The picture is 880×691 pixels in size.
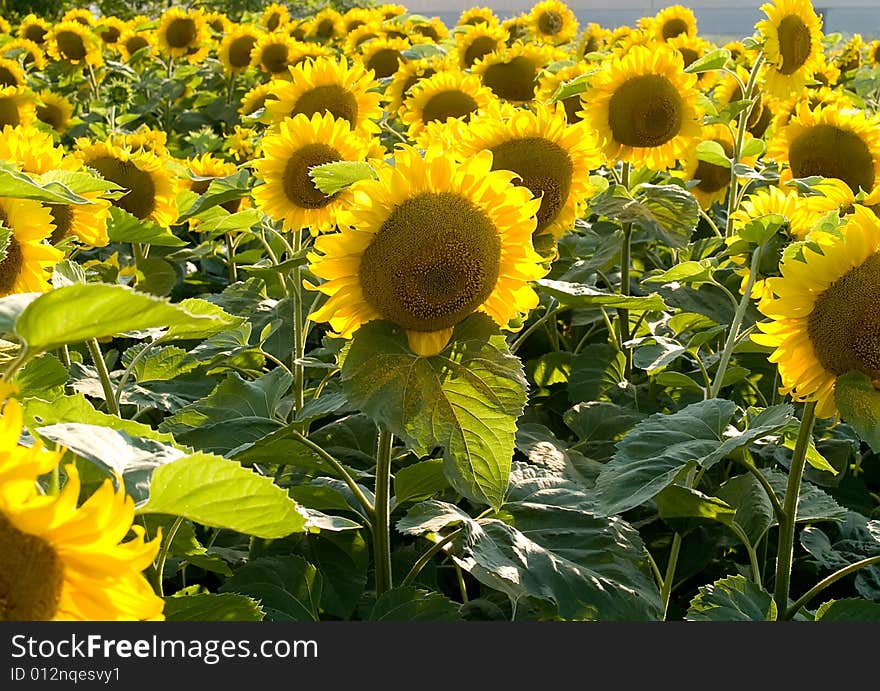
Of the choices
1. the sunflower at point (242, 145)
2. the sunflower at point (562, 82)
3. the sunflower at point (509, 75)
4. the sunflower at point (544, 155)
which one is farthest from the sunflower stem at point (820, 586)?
the sunflower at point (242, 145)

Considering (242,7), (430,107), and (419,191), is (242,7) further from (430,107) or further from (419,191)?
(419,191)

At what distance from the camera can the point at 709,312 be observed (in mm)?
2145

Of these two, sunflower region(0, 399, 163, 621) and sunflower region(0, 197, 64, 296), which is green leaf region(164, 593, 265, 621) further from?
sunflower region(0, 197, 64, 296)

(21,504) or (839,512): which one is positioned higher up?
(839,512)

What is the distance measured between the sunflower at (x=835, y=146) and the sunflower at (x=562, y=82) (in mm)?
696

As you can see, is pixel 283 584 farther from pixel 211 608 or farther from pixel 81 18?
pixel 81 18

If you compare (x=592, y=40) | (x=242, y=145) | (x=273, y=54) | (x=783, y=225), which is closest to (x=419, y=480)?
(x=783, y=225)

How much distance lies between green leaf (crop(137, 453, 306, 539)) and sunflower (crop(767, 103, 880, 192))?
1.86m

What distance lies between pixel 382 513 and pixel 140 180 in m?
1.25

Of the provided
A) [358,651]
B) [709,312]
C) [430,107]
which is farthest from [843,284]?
[430,107]

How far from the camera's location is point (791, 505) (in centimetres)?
136

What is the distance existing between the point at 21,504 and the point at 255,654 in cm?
27

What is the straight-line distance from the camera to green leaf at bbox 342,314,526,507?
119 cm

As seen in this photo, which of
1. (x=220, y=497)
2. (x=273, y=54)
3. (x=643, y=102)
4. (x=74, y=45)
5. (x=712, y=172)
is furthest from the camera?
(x=74, y=45)
